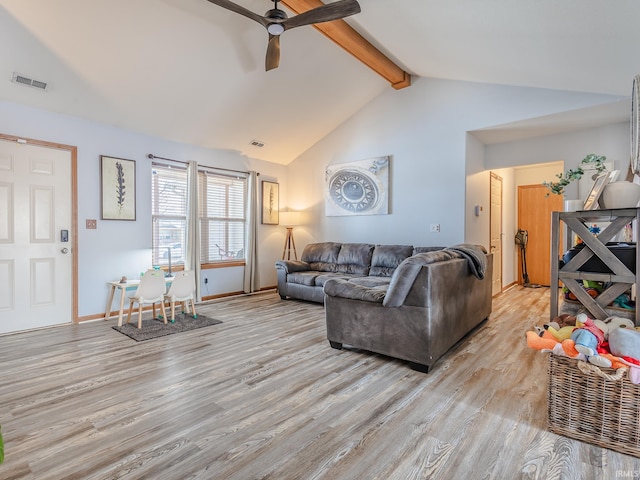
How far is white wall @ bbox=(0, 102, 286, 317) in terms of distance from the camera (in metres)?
3.86

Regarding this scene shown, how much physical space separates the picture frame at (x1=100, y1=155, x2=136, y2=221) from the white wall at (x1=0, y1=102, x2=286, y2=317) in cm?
6

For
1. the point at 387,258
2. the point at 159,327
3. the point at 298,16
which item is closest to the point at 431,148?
the point at 387,258

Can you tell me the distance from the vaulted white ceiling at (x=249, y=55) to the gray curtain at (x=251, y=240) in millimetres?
1015

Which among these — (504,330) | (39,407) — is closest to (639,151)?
(504,330)

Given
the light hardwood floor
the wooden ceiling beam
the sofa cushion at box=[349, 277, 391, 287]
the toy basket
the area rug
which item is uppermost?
the wooden ceiling beam

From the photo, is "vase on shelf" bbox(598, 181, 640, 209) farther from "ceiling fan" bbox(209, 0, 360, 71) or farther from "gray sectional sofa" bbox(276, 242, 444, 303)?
"gray sectional sofa" bbox(276, 242, 444, 303)

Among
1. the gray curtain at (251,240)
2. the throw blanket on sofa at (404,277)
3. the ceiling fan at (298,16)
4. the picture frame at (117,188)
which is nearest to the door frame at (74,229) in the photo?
the picture frame at (117,188)

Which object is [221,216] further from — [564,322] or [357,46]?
[564,322]

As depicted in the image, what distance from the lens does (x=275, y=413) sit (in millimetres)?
2080

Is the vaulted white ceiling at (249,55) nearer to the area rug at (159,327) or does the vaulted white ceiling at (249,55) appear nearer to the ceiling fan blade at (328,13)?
the ceiling fan blade at (328,13)

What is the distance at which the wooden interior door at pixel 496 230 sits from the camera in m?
5.67

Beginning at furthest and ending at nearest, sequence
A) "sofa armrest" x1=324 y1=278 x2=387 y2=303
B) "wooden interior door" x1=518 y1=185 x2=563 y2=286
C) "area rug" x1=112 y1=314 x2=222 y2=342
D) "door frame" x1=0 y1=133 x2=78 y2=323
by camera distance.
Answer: "wooden interior door" x1=518 y1=185 x2=563 y2=286, "door frame" x1=0 y1=133 x2=78 y2=323, "area rug" x1=112 y1=314 x2=222 y2=342, "sofa armrest" x1=324 y1=278 x2=387 y2=303

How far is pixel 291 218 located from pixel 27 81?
3994 millimetres

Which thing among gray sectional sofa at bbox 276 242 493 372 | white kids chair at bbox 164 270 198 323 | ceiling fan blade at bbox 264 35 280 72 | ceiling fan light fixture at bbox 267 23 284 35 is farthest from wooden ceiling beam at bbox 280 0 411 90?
white kids chair at bbox 164 270 198 323
